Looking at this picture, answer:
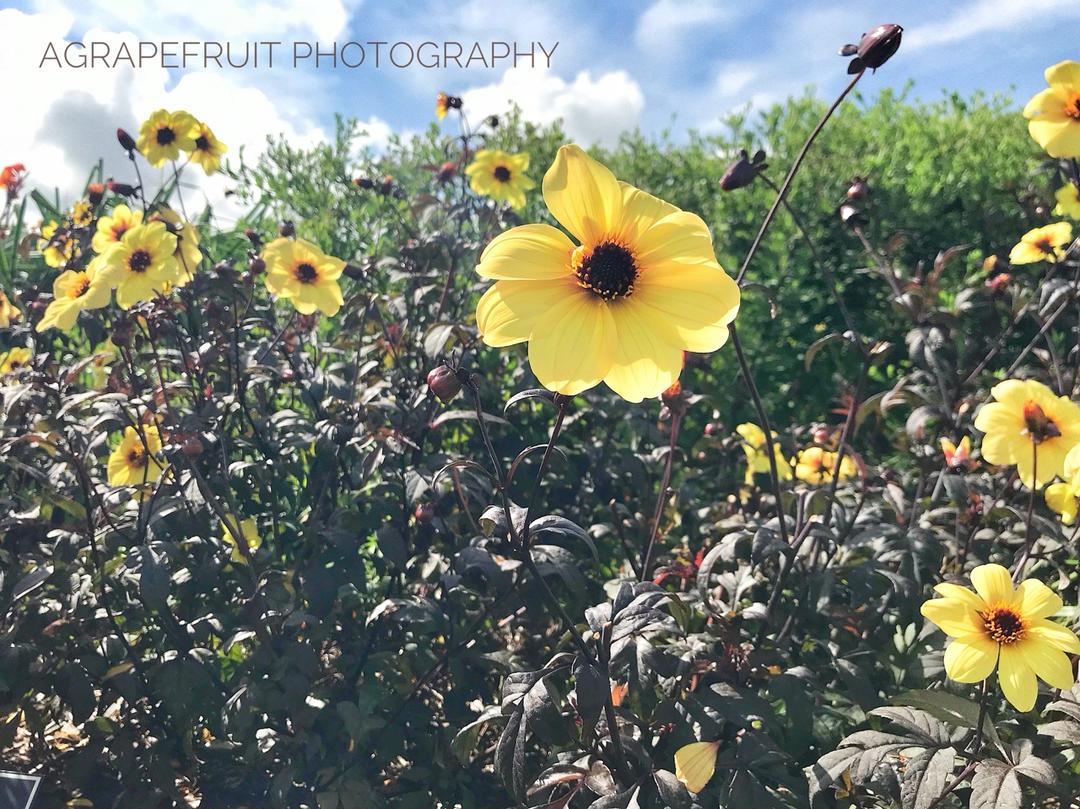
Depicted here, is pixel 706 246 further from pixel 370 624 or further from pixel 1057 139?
pixel 1057 139

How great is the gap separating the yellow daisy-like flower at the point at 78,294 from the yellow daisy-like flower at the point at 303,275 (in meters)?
0.49

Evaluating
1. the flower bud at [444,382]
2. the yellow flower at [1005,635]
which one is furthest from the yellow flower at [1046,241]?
the flower bud at [444,382]

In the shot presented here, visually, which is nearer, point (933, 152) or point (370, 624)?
point (370, 624)

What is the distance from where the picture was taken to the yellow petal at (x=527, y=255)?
136 cm

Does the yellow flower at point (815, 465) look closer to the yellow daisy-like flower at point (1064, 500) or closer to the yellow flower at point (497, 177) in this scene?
the yellow daisy-like flower at point (1064, 500)

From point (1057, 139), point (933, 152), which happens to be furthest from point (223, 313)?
point (933, 152)

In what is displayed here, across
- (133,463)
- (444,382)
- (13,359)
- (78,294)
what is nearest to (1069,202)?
(444,382)

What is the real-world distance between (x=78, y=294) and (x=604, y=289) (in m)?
2.05

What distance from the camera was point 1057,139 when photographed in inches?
95.8

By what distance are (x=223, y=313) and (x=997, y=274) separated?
107 inches

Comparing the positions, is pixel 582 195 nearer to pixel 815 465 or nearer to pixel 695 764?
pixel 695 764

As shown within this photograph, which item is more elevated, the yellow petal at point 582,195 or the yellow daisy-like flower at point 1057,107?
the yellow daisy-like flower at point 1057,107

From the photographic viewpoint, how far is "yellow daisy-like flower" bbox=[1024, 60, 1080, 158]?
245 centimetres

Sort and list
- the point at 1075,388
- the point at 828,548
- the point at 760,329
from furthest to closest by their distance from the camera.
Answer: the point at 760,329 < the point at 1075,388 < the point at 828,548
